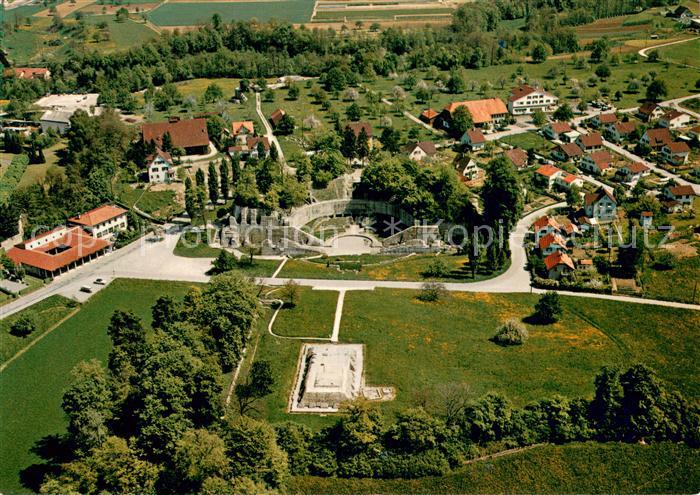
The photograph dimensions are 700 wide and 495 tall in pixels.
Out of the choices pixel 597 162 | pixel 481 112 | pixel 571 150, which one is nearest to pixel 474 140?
pixel 481 112

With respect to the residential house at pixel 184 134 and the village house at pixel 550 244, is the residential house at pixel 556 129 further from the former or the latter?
the residential house at pixel 184 134

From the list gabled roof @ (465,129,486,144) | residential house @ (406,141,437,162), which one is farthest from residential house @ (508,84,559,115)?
residential house @ (406,141,437,162)

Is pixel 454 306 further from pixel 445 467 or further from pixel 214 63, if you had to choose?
pixel 214 63

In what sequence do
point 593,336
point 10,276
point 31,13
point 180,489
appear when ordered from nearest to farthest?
point 180,489
point 593,336
point 10,276
point 31,13

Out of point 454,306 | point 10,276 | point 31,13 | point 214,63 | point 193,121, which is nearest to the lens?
point 454,306

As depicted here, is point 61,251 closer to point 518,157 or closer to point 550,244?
point 550,244

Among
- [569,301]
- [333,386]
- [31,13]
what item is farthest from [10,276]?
[31,13]

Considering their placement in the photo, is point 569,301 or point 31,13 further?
point 31,13
